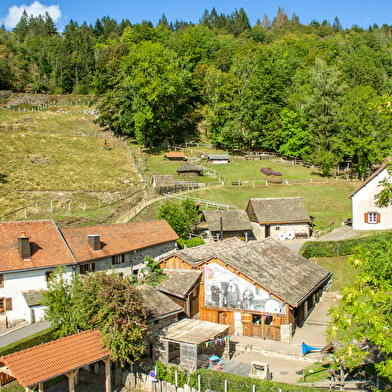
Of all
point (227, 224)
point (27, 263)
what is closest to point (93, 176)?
point (227, 224)

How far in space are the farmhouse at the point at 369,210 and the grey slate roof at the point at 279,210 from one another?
5.58 metres

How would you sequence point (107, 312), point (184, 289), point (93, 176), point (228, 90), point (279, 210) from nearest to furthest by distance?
point (107, 312) < point (184, 289) < point (279, 210) < point (93, 176) < point (228, 90)

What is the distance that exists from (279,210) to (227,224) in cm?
760

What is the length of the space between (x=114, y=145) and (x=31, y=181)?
2355 centimetres

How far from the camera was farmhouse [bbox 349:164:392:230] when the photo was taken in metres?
41.3

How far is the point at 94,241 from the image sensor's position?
30422 millimetres

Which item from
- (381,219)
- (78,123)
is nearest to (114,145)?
(78,123)

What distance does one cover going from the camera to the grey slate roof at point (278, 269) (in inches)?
991

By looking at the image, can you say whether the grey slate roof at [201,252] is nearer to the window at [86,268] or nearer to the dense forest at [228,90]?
the window at [86,268]

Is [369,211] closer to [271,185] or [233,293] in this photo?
[271,185]

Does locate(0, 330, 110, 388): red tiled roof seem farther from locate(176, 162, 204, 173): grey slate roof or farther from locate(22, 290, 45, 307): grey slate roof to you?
locate(176, 162, 204, 173): grey slate roof

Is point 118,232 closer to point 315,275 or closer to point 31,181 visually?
point 315,275

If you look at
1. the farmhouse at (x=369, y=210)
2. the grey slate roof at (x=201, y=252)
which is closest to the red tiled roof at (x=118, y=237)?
the grey slate roof at (x=201, y=252)

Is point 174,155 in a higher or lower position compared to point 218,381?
higher
